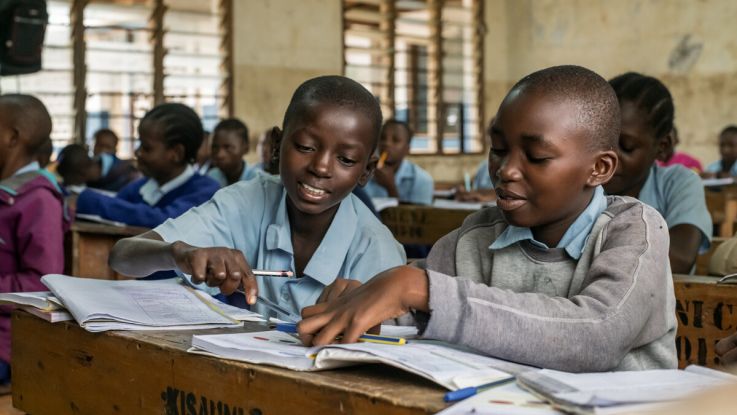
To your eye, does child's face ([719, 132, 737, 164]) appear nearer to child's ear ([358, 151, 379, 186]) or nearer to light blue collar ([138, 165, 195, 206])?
light blue collar ([138, 165, 195, 206])

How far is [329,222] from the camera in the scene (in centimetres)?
183

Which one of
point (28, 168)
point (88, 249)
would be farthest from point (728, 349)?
point (88, 249)

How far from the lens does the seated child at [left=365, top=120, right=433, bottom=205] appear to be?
5.47 metres

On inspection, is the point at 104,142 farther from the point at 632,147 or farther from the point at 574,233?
the point at 574,233

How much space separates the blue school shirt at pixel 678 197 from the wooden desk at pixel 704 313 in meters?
0.61

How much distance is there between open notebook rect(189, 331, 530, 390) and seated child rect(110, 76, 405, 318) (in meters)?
0.51

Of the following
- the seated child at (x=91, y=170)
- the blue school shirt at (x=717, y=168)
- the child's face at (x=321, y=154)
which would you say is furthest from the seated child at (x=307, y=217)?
the blue school shirt at (x=717, y=168)

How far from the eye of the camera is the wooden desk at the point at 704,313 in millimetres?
1876

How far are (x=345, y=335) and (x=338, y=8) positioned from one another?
343 inches

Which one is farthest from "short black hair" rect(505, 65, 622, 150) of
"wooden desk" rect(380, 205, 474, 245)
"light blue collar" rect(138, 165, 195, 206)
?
"light blue collar" rect(138, 165, 195, 206)

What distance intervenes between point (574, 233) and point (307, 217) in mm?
703

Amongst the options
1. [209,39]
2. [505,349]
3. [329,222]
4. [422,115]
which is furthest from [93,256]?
[422,115]

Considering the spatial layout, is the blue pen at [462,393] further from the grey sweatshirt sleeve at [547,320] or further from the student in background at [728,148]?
the student in background at [728,148]

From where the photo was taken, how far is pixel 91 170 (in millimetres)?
6699
